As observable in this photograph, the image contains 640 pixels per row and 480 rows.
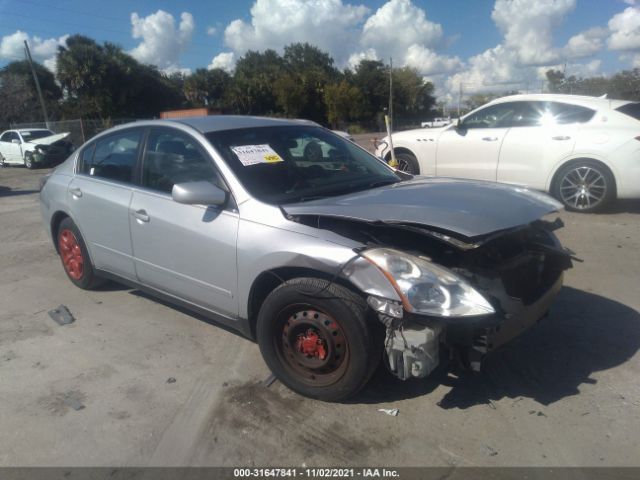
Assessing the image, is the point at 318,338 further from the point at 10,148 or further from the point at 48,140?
the point at 10,148

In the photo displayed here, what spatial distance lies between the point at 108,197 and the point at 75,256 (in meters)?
1.09

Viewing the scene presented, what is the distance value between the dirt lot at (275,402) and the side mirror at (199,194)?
45.9 inches

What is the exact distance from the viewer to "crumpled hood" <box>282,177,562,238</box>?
2.72 m

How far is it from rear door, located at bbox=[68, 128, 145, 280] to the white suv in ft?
18.0

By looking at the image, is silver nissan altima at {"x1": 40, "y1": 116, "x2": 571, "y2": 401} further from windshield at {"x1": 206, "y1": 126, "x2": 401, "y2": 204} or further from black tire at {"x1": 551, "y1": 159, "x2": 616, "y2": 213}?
black tire at {"x1": 551, "y1": 159, "x2": 616, "y2": 213}

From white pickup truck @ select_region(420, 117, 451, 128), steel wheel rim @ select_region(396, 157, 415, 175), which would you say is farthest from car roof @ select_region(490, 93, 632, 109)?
steel wheel rim @ select_region(396, 157, 415, 175)

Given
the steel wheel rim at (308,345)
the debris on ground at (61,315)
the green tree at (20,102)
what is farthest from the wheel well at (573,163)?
the green tree at (20,102)

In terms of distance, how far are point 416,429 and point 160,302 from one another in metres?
2.82

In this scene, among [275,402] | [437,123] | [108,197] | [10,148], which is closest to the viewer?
[275,402]

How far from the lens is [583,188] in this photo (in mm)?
7211

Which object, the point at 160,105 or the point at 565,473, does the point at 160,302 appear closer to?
the point at 565,473

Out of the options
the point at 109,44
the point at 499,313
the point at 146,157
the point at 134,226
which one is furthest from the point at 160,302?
the point at 109,44

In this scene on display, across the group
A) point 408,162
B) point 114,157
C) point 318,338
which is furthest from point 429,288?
point 408,162

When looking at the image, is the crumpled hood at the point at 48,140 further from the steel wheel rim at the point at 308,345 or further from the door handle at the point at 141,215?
the steel wheel rim at the point at 308,345
